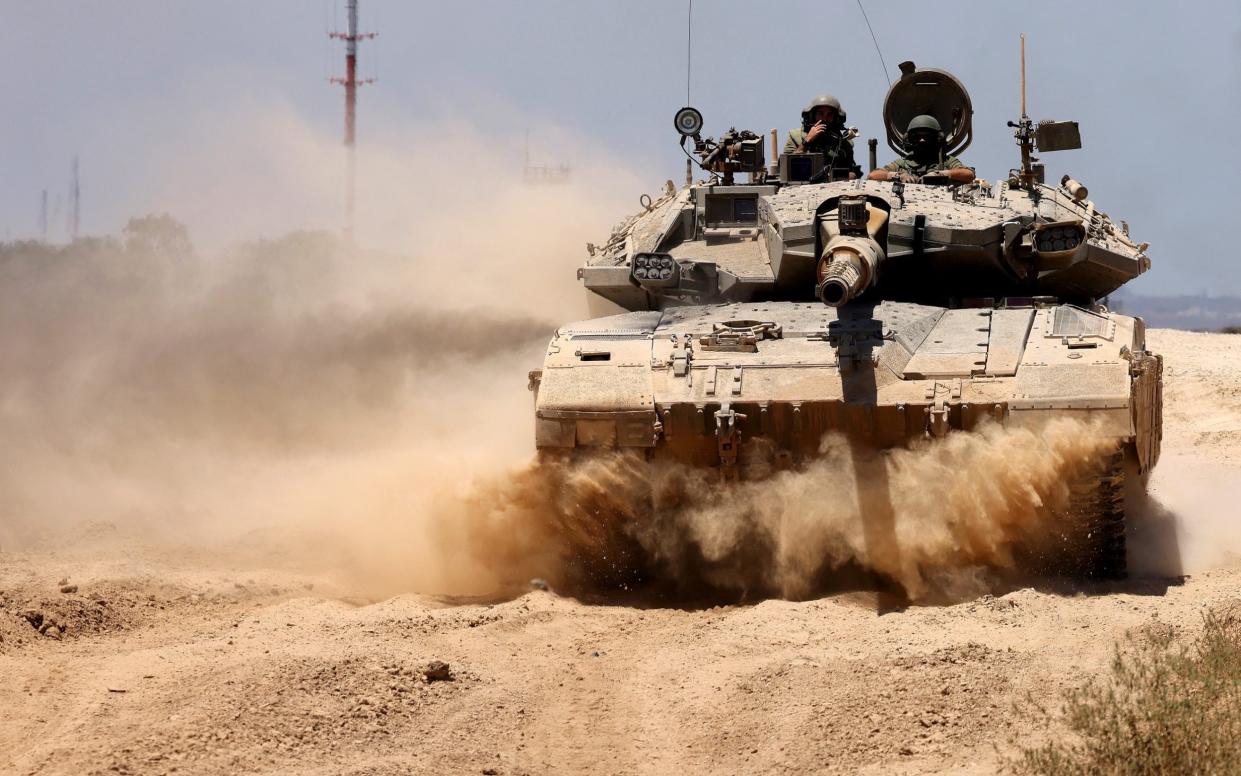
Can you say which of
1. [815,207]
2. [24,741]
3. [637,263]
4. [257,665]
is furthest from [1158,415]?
[24,741]

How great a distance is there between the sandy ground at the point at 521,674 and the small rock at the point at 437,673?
0.04 metres

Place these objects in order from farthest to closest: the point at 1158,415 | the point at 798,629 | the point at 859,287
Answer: the point at 1158,415 < the point at 859,287 < the point at 798,629

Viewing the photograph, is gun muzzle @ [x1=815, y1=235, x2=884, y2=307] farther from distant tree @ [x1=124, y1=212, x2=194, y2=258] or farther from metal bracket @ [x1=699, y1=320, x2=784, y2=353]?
distant tree @ [x1=124, y1=212, x2=194, y2=258]

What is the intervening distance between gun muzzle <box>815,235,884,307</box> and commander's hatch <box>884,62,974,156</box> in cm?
465

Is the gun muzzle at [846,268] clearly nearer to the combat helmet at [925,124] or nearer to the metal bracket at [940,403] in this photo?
the metal bracket at [940,403]

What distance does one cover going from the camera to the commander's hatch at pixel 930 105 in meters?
16.7

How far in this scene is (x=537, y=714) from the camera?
337 inches

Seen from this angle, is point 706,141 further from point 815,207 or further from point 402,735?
point 402,735

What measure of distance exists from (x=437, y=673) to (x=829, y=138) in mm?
Answer: 8902

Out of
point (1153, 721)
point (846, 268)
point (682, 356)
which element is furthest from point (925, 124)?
point (1153, 721)

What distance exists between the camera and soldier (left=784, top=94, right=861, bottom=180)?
53.8 feet

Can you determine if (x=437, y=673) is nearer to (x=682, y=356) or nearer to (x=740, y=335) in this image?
(x=682, y=356)

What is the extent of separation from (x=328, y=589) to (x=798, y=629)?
12.6ft

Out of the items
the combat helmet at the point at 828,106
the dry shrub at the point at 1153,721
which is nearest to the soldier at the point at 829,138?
the combat helmet at the point at 828,106
